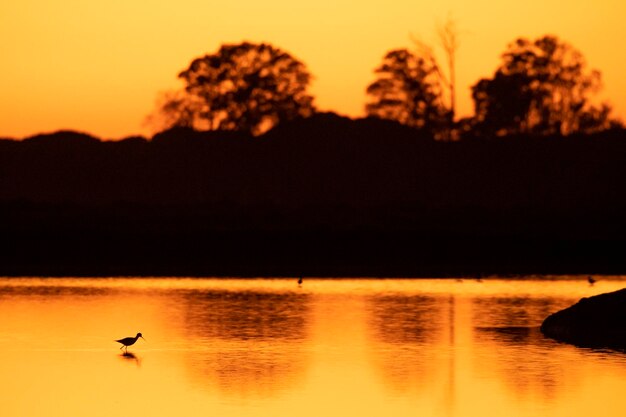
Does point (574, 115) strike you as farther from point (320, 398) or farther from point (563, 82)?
point (320, 398)

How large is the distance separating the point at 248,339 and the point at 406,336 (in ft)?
11.4

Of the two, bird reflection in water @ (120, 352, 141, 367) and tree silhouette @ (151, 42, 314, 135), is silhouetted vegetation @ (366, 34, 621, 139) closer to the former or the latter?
tree silhouette @ (151, 42, 314, 135)

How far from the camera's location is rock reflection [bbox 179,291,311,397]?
23.7 m

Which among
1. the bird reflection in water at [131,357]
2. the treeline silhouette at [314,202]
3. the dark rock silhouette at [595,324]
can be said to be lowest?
the bird reflection in water at [131,357]

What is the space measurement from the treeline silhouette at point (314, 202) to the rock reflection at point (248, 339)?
19304 millimetres

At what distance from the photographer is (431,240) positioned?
8019 centimetres

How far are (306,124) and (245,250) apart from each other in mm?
39937

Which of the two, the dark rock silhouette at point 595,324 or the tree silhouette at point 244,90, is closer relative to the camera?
the dark rock silhouette at point 595,324

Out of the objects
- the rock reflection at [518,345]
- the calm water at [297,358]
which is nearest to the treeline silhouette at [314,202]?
the calm water at [297,358]

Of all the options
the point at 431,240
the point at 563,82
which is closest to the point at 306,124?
the point at 563,82

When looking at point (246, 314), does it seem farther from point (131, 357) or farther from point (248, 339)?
point (131, 357)

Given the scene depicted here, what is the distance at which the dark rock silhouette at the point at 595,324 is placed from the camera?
2911cm

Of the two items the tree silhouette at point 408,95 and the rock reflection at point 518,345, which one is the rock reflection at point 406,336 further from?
the tree silhouette at point 408,95

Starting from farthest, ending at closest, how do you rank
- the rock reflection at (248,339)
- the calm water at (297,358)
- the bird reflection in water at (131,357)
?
the bird reflection in water at (131,357)
the rock reflection at (248,339)
the calm water at (297,358)
